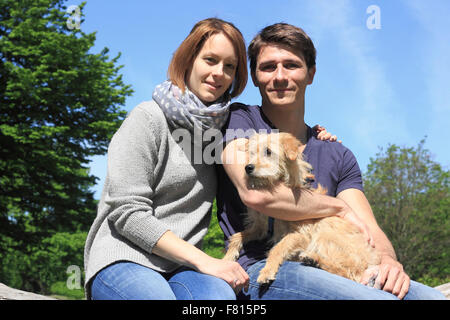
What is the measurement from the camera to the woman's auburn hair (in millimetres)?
3518

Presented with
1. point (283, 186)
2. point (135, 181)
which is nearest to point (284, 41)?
point (283, 186)

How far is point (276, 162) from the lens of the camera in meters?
4.08

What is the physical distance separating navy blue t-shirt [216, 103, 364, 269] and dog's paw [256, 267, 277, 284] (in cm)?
34

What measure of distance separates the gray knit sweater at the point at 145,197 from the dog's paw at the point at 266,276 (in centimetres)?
62

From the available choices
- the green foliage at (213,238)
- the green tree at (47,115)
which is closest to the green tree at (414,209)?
the green foliage at (213,238)

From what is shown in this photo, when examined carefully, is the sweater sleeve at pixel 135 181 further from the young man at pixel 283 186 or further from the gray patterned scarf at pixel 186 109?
the young man at pixel 283 186

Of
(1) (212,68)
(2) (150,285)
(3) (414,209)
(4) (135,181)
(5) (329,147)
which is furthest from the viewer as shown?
(3) (414,209)

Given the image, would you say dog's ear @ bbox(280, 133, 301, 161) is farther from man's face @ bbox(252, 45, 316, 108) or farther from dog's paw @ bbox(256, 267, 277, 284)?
dog's paw @ bbox(256, 267, 277, 284)

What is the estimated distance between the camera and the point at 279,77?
378cm

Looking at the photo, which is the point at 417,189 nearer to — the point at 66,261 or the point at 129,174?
the point at 66,261

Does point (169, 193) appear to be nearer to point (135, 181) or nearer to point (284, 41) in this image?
point (135, 181)

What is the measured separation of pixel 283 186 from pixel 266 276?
2.65 feet

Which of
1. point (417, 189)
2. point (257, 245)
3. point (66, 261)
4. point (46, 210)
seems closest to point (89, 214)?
point (46, 210)

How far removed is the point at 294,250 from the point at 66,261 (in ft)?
97.1
